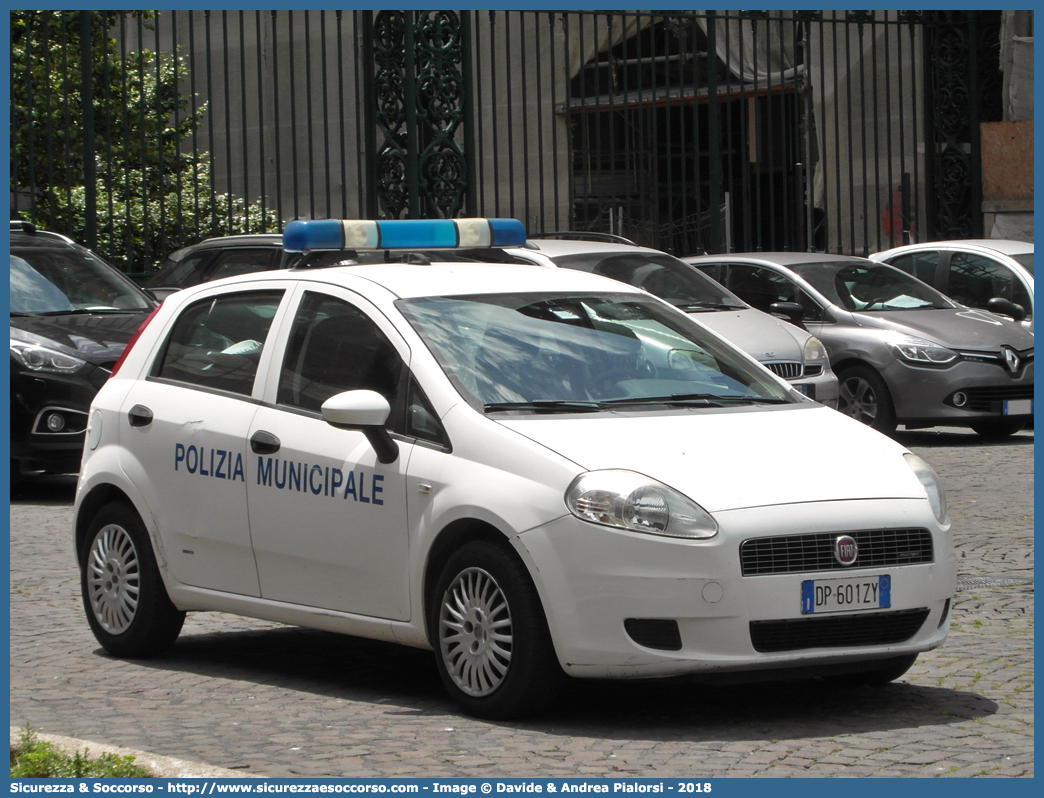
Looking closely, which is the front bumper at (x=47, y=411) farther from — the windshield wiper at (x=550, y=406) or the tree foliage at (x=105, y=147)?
the windshield wiper at (x=550, y=406)

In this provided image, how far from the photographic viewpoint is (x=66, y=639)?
7.30 m

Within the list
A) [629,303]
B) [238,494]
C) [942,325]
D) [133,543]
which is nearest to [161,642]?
[133,543]

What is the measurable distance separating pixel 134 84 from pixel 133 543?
46.8 feet

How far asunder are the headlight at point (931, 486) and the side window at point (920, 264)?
36.5 ft

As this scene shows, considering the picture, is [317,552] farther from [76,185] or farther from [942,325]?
[76,185]

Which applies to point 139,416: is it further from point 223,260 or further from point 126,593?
point 223,260

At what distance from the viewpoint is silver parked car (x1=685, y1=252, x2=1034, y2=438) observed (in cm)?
1437

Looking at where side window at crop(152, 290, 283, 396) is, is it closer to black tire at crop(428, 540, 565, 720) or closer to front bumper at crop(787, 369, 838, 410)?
black tire at crop(428, 540, 565, 720)

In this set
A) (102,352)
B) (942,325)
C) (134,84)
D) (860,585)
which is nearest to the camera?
(860,585)

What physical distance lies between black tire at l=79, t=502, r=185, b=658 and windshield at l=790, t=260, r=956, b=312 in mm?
9511

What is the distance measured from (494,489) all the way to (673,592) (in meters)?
0.68

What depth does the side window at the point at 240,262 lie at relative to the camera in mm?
14477

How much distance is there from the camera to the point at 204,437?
6.57m

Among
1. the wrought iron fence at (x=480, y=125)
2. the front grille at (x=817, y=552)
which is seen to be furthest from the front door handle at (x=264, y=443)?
the wrought iron fence at (x=480, y=125)
